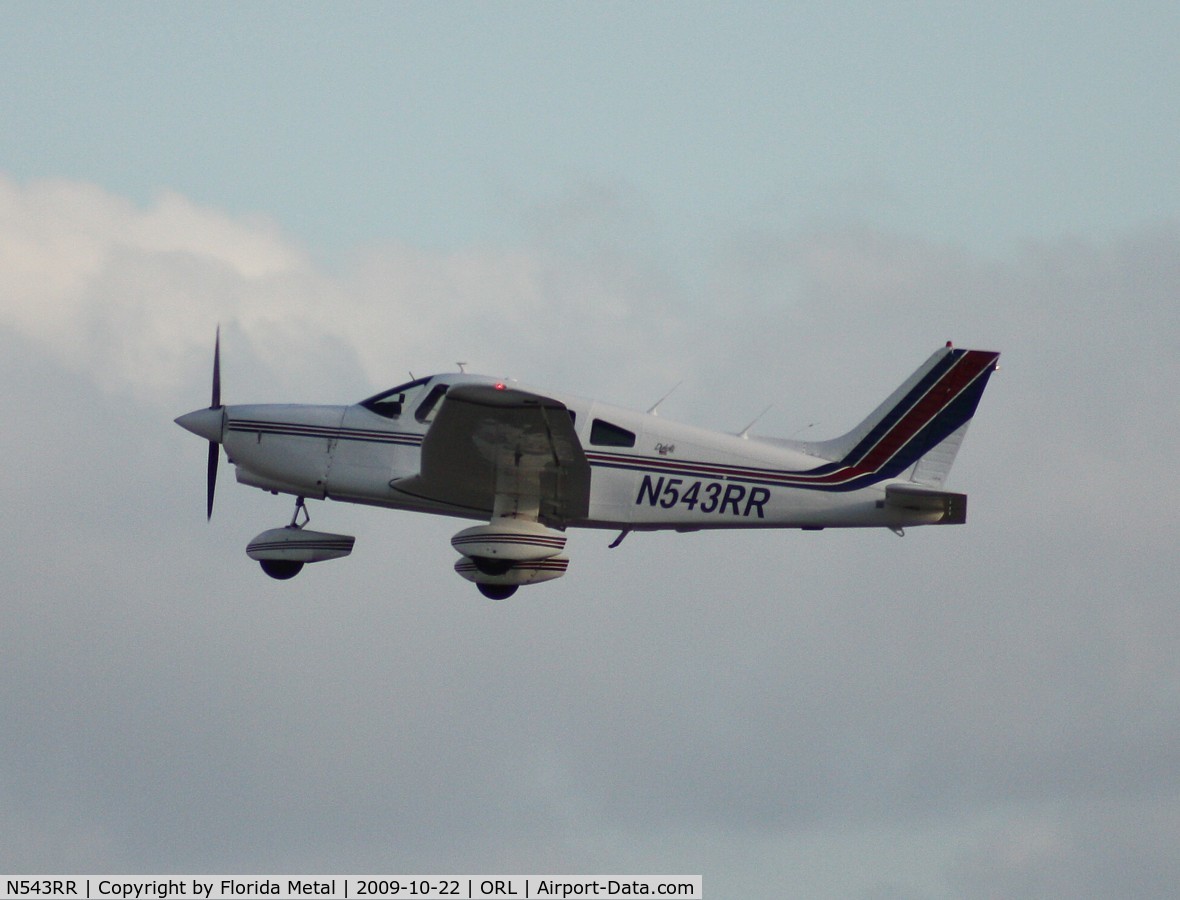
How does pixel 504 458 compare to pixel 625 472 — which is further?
pixel 625 472

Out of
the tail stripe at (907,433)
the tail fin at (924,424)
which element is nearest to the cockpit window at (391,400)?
the tail stripe at (907,433)

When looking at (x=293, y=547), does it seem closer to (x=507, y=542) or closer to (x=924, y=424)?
(x=507, y=542)

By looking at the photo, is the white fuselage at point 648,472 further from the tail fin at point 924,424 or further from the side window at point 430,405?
the tail fin at point 924,424

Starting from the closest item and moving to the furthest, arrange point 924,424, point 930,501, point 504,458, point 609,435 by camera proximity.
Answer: point 504,458, point 930,501, point 609,435, point 924,424

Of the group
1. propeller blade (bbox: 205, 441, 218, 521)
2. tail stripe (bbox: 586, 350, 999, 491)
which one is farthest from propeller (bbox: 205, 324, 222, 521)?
tail stripe (bbox: 586, 350, 999, 491)

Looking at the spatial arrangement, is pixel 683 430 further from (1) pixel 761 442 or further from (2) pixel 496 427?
(2) pixel 496 427

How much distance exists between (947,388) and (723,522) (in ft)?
9.45

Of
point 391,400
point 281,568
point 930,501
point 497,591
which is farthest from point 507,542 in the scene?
point 930,501

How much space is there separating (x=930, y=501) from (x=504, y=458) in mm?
4584

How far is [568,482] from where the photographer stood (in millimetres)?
16781

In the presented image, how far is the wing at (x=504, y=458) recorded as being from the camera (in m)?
15.4

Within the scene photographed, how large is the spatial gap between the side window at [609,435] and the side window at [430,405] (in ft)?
5.50

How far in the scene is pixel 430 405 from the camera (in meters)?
17.3

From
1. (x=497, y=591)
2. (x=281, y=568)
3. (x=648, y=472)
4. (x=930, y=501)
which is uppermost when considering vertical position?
(x=648, y=472)
